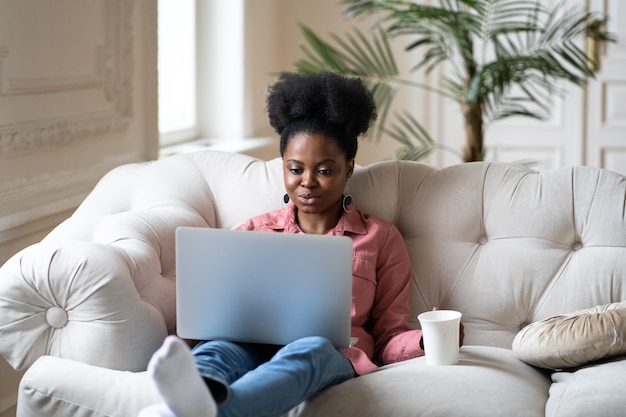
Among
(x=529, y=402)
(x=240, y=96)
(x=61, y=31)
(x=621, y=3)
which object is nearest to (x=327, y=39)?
(x=240, y=96)

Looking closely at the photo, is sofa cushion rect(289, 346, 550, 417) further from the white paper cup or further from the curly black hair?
the curly black hair

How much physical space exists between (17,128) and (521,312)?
137cm

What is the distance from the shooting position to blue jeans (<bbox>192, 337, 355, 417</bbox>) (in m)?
1.57

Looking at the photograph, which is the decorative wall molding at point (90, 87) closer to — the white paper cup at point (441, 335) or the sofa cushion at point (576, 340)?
the white paper cup at point (441, 335)

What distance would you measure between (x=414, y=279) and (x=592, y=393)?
2.04 ft

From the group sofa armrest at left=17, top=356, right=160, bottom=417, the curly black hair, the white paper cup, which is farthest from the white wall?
the white paper cup

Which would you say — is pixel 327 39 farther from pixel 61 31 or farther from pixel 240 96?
pixel 61 31

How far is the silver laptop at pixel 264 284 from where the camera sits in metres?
1.69

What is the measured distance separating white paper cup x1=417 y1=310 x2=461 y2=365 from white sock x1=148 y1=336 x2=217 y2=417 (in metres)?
0.47

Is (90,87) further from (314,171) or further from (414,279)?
(414,279)

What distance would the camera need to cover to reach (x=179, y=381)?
1437 mm

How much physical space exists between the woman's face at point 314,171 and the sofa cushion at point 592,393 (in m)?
0.67

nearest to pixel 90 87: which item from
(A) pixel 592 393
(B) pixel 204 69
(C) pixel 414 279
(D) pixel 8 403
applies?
(D) pixel 8 403

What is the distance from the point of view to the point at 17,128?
2363 millimetres
